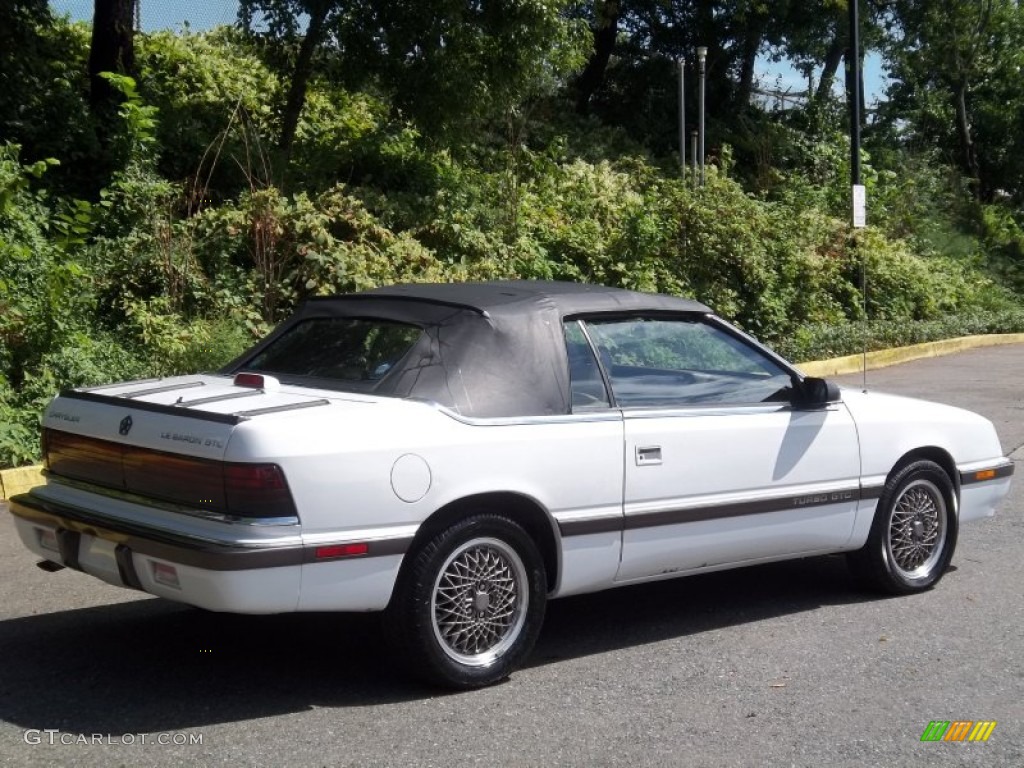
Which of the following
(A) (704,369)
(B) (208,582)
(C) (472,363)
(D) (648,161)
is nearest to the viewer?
(B) (208,582)

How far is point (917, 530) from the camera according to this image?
6.79 meters

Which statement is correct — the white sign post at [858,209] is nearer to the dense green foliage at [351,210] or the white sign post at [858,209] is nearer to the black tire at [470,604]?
the dense green foliage at [351,210]

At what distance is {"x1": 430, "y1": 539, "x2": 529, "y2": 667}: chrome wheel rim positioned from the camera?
5.09m

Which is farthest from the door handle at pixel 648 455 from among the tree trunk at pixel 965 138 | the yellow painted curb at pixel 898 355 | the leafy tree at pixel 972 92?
the tree trunk at pixel 965 138

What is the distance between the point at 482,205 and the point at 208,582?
495 inches

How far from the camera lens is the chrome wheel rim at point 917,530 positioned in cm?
673

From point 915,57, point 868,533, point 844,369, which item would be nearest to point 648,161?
point 844,369

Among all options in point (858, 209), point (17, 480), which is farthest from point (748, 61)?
point (17, 480)

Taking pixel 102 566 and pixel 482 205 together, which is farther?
pixel 482 205

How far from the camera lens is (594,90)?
95.1 ft

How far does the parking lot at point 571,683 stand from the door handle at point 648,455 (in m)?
0.85

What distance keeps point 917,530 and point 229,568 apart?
3790 millimetres

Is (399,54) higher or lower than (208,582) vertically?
higher

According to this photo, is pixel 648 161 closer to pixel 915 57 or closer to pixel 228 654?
pixel 915 57
